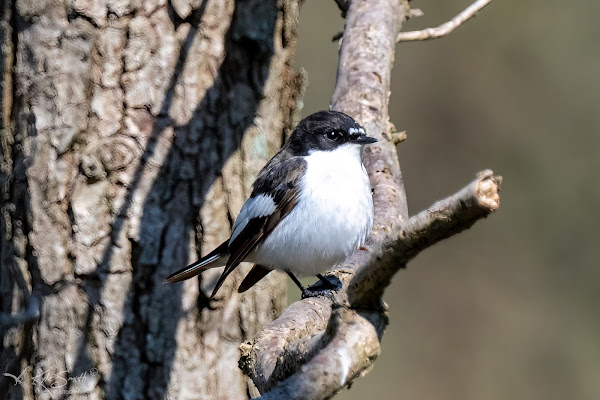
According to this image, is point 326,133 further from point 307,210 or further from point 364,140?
point 307,210

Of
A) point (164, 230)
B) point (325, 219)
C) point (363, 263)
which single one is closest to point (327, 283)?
point (325, 219)

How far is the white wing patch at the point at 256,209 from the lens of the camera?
11.4ft

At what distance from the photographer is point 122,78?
11.2 ft

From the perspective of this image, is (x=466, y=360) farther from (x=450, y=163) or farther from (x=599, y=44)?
(x=599, y=44)

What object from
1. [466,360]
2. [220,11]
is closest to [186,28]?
[220,11]

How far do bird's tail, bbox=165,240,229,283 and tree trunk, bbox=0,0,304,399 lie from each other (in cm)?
12

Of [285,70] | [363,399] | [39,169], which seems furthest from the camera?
[363,399]

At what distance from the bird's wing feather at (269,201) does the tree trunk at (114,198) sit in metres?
0.18

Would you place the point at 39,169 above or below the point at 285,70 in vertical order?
below

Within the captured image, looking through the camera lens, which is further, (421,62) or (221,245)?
(421,62)

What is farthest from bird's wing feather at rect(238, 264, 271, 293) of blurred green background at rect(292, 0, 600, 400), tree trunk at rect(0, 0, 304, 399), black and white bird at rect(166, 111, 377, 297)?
blurred green background at rect(292, 0, 600, 400)

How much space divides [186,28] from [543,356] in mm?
5348

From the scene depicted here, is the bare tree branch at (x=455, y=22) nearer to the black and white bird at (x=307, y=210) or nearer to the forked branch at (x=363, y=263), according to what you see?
the forked branch at (x=363, y=263)

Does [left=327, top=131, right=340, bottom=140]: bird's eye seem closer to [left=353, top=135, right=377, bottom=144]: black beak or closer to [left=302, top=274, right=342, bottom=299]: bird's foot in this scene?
[left=353, top=135, right=377, bottom=144]: black beak
